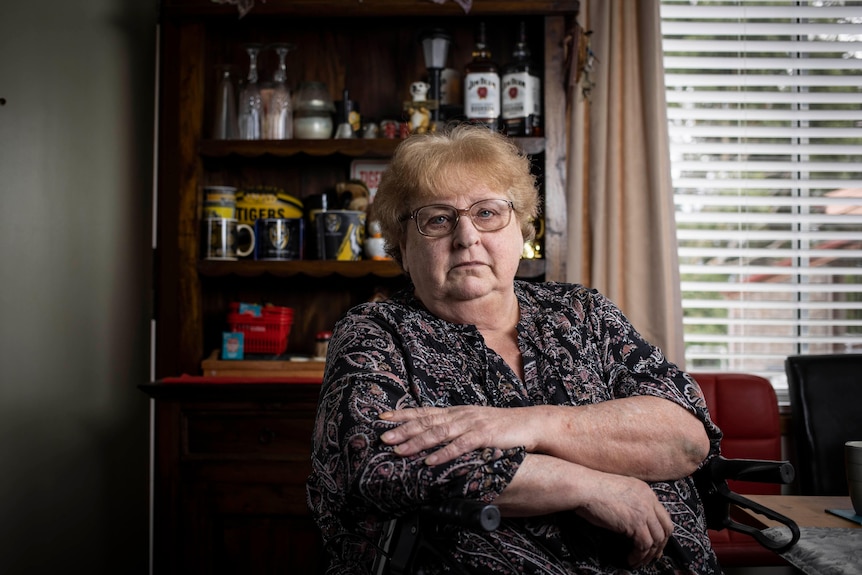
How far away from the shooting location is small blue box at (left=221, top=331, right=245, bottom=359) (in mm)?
2477

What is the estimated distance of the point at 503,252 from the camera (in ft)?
4.97

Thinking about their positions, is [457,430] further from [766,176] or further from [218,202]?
[766,176]

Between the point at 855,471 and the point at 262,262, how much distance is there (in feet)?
5.90

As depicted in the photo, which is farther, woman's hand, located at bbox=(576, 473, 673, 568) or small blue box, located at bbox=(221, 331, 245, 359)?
small blue box, located at bbox=(221, 331, 245, 359)

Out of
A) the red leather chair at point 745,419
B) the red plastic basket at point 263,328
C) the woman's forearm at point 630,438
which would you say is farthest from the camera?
the red plastic basket at point 263,328

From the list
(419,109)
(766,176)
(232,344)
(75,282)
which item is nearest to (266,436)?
(232,344)

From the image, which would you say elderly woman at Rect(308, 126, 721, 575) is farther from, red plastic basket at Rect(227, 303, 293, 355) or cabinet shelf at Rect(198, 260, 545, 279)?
red plastic basket at Rect(227, 303, 293, 355)

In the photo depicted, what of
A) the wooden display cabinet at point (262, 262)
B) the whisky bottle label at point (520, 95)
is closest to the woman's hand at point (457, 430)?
the wooden display cabinet at point (262, 262)

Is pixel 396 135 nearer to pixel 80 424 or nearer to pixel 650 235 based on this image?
pixel 650 235

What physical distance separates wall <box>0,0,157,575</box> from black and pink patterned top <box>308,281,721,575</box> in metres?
1.16

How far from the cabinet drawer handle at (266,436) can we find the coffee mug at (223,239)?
0.60 meters

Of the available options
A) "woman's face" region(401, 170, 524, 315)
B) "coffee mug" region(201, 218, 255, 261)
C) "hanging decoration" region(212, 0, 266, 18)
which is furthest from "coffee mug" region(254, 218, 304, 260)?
"woman's face" region(401, 170, 524, 315)

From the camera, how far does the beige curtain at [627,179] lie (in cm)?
262

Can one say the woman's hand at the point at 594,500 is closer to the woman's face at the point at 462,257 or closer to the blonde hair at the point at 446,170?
the woman's face at the point at 462,257
